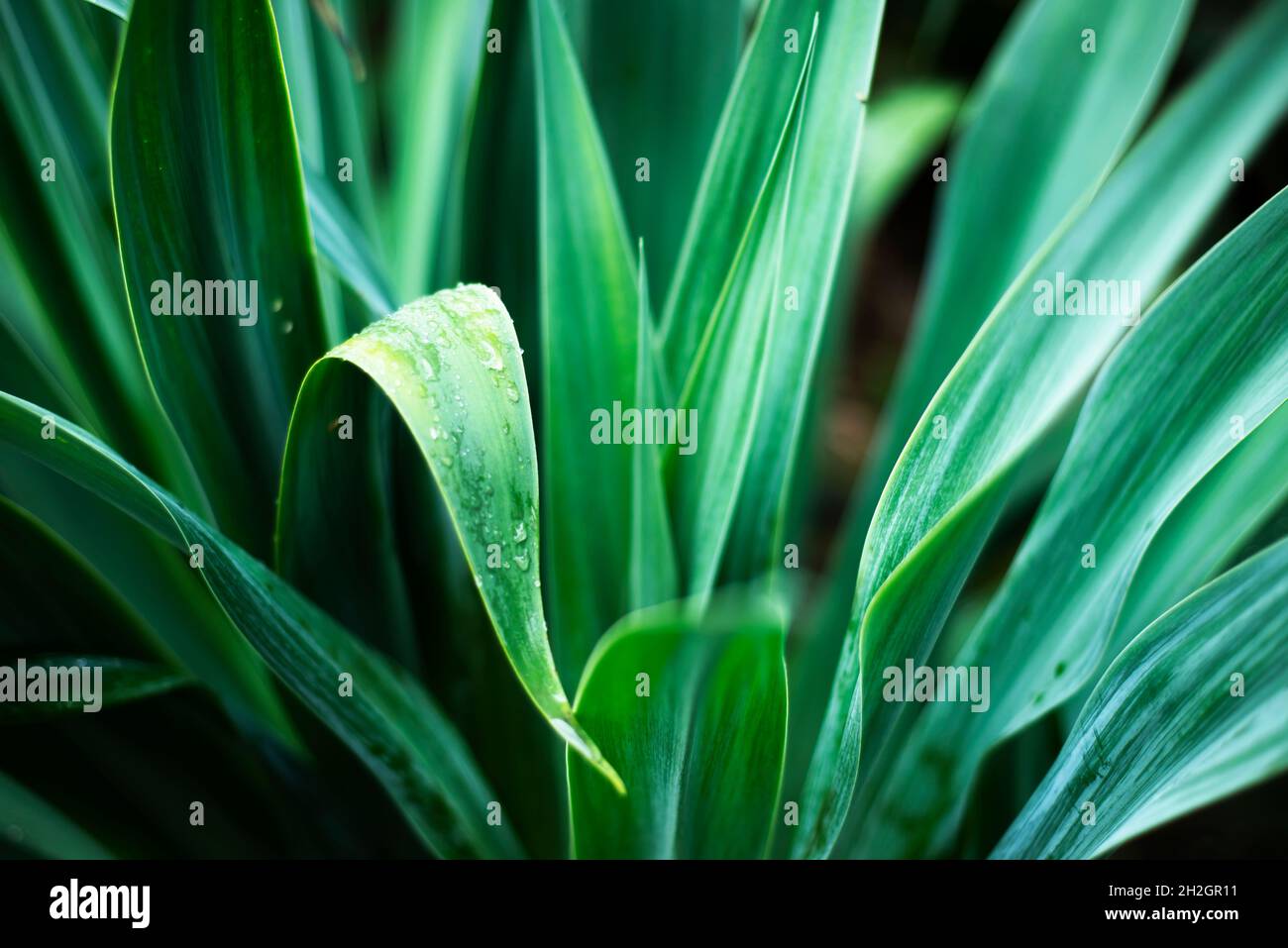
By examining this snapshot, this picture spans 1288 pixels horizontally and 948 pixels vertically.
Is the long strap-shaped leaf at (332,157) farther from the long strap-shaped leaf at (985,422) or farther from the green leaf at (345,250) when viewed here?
the long strap-shaped leaf at (985,422)

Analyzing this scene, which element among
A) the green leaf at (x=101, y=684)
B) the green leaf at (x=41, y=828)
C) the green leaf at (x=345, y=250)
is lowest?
the green leaf at (x=41, y=828)

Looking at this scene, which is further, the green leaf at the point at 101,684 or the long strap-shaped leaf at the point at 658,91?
the long strap-shaped leaf at the point at 658,91

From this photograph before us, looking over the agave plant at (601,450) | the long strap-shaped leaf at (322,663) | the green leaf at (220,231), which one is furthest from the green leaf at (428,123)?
the long strap-shaped leaf at (322,663)

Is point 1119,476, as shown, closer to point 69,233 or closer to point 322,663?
point 322,663

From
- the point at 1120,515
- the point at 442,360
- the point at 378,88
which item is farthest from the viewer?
the point at 378,88
